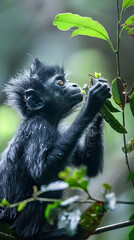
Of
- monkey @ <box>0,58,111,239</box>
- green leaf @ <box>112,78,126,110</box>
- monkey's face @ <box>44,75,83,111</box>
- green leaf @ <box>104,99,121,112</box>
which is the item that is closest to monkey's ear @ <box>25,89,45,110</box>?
monkey @ <box>0,58,111,239</box>

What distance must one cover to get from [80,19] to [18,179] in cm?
150

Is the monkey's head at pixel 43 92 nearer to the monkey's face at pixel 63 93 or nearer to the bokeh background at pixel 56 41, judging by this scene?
the monkey's face at pixel 63 93

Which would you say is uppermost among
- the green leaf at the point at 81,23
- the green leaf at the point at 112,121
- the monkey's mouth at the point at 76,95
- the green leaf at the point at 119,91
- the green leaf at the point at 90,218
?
the green leaf at the point at 81,23

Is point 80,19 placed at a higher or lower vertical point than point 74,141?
higher

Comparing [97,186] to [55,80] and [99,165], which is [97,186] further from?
[55,80]

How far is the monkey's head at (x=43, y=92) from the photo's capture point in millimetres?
3492

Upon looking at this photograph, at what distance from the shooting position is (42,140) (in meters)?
3.18

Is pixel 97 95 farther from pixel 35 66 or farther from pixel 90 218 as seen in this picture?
pixel 35 66

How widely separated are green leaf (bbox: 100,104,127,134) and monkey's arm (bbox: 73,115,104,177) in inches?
35.1

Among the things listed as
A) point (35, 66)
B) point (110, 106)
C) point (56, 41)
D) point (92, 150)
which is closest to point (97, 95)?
point (110, 106)

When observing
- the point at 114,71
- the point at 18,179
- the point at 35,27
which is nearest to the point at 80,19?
the point at 18,179

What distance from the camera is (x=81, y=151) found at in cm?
368

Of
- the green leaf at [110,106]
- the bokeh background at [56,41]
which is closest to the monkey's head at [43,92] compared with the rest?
the green leaf at [110,106]

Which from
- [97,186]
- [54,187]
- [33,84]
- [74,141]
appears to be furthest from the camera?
[97,186]
